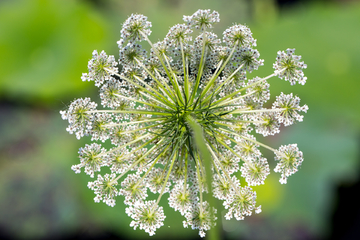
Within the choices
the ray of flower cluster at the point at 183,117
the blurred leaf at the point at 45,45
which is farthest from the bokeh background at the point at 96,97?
the ray of flower cluster at the point at 183,117

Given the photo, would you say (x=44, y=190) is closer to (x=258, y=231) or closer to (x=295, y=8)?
(x=258, y=231)

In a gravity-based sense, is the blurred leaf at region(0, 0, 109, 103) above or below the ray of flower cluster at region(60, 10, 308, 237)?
above

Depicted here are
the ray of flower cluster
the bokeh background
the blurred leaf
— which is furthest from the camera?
the blurred leaf

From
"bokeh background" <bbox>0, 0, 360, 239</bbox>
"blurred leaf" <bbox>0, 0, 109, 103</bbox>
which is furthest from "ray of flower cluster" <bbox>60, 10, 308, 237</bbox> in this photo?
"blurred leaf" <bbox>0, 0, 109, 103</bbox>

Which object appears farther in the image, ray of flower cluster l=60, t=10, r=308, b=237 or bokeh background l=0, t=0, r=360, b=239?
bokeh background l=0, t=0, r=360, b=239

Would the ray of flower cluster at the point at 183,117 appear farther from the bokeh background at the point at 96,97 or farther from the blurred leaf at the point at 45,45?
the blurred leaf at the point at 45,45

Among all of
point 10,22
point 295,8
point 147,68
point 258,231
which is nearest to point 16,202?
point 10,22

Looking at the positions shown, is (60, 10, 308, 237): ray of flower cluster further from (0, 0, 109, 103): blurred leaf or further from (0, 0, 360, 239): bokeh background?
(0, 0, 109, 103): blurred leaf

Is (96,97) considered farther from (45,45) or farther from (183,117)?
(183,117)
